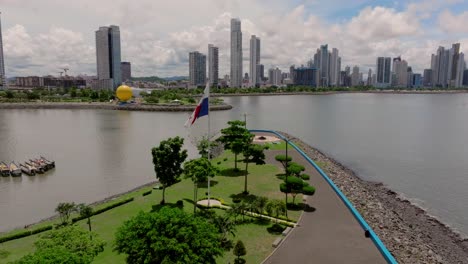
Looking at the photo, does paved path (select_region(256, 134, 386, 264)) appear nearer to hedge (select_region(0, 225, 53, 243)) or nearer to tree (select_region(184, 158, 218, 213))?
tree (select_region(184, 158, 218, 213))

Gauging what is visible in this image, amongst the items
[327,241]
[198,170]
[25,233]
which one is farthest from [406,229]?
[25,233]

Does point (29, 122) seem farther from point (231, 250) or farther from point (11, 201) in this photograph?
point (231, 250)

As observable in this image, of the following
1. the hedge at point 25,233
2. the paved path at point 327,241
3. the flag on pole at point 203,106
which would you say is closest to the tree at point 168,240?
the paved path at point 327,241

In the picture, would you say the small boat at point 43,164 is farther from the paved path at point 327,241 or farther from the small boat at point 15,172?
the paved path at point 327,241

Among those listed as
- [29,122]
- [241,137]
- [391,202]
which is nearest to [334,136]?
[391,202]

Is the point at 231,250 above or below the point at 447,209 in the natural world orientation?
above

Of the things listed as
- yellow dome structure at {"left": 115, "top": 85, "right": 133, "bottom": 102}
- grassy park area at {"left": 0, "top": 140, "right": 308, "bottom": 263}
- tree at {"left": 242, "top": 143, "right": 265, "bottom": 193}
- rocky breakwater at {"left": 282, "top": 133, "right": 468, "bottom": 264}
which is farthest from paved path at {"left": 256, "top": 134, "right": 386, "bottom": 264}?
yellow dome structure at {"left": 115, "top": 85, "right": 133, "bottom": 102}

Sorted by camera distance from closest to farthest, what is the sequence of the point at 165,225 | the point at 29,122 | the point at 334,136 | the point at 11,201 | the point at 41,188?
the point at 165,225, the point at 11,201, the point at 41,188, the point at 334,136, the point at 29,122
